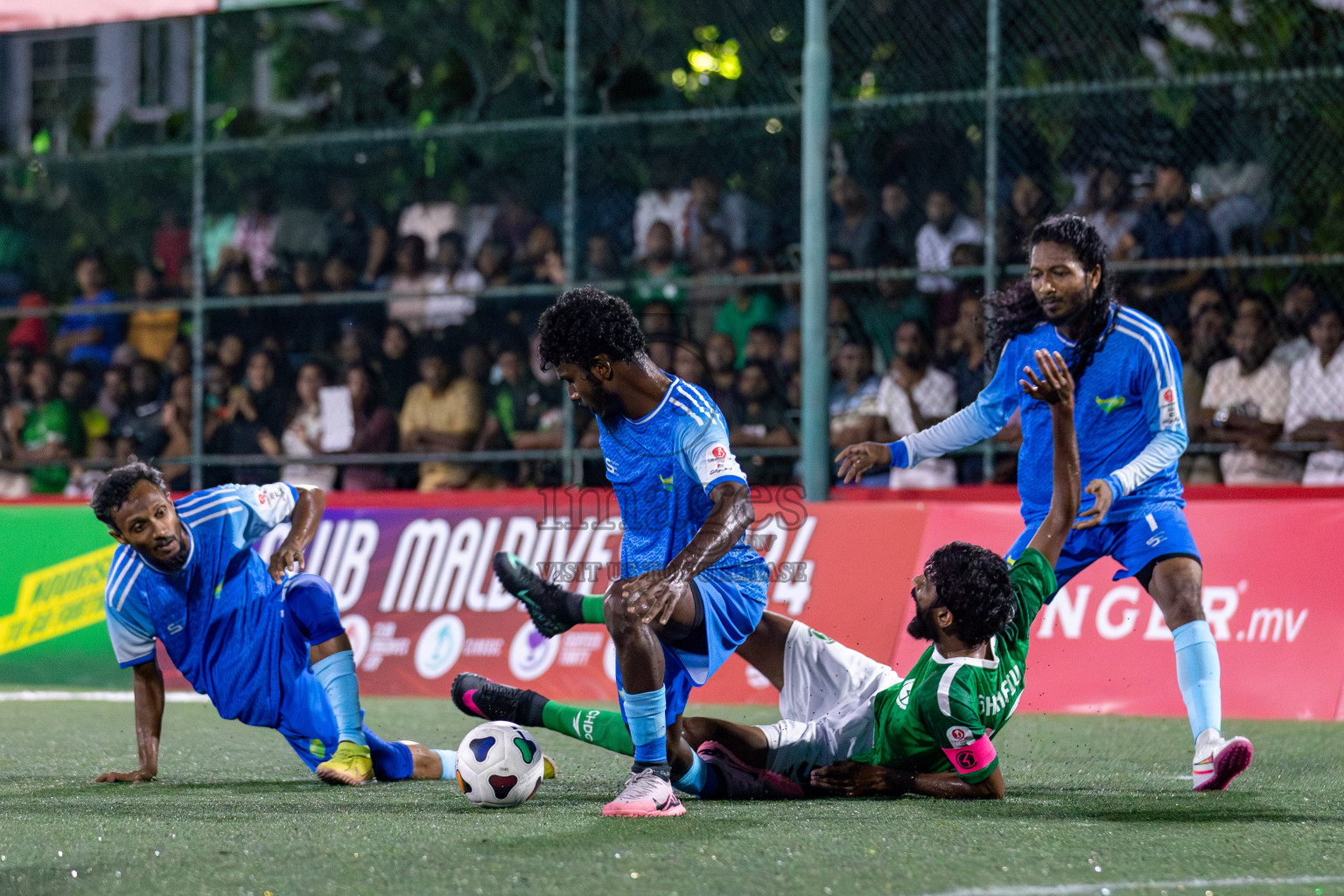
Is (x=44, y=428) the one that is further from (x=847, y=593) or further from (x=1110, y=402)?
(x=1110, y=402)

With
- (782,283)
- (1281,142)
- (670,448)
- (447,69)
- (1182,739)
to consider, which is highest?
(447,69)

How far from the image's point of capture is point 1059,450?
5.18m

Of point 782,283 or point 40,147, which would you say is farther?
Result: point 40,147

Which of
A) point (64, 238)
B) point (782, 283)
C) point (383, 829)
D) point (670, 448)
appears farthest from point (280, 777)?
point (64, 238)

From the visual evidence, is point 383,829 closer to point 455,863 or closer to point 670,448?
point 455,863

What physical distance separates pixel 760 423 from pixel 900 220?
171cm

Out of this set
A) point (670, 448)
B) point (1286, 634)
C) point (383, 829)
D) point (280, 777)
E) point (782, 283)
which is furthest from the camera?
point (782, 283)

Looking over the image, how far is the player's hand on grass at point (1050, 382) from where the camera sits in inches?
198

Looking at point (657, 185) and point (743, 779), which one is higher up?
point (657, 185)

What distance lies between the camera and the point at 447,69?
1234 centimetres

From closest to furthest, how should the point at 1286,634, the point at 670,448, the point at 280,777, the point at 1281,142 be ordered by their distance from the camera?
the point at 670,448
the point at 280,777
the point at 1286,634
the point at 1281,142

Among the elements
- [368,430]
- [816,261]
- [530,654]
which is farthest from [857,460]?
[368,430]

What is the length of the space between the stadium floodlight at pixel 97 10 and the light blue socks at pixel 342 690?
6.51 meters

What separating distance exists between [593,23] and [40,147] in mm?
5680
